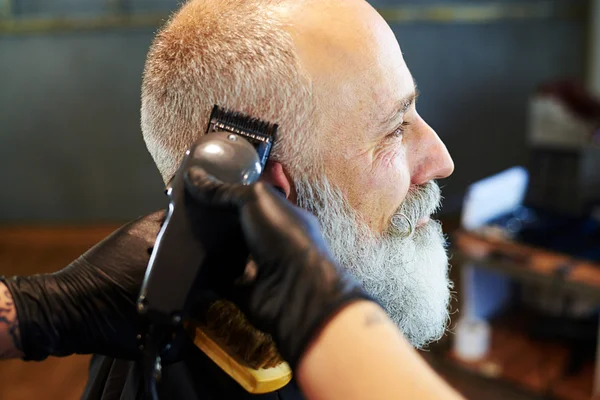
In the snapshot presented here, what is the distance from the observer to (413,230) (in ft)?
2.84

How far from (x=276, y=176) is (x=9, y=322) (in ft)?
1.11

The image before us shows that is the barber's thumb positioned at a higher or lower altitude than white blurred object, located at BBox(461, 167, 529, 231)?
higher

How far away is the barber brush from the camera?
60cm

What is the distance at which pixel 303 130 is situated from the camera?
771 mm

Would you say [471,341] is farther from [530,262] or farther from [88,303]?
[88,303]

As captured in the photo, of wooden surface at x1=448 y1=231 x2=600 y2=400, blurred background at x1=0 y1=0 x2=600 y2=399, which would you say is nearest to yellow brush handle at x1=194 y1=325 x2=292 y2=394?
wooden surface at x1=448 y1=231 x2=600 y2=400

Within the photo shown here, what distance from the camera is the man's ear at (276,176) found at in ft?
2.58

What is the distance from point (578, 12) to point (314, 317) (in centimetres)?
351

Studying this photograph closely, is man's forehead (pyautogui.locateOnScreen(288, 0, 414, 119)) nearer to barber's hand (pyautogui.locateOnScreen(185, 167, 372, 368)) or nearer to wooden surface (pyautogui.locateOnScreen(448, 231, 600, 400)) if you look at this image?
barber's hand (pyautogui.locateOnScreen(185, 167, 372, 368))

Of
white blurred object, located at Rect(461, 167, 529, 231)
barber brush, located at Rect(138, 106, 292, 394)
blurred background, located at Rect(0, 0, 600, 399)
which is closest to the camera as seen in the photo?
barber brush, located at Rect(138, 106, 292, 394)

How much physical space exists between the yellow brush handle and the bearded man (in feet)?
0.08

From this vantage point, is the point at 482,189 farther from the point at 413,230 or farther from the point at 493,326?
the point at 413,230

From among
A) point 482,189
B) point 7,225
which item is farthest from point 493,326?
point 7,225

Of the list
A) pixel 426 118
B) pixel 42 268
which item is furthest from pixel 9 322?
pixel 426 118
